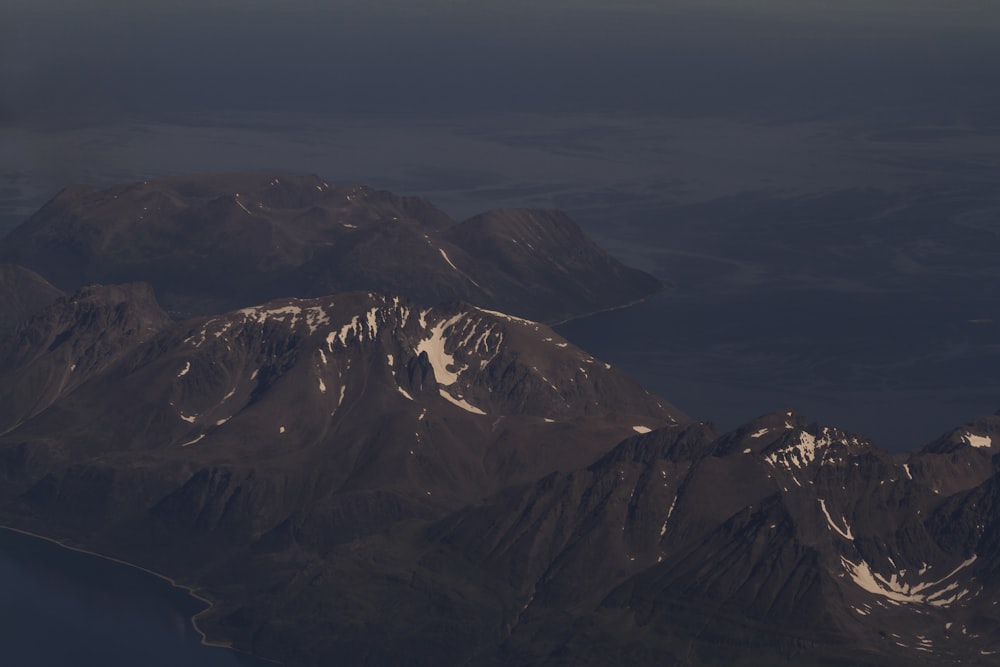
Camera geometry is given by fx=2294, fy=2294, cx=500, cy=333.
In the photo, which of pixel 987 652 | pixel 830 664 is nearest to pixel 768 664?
pixel 830 664

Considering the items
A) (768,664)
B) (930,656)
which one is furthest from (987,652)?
(768,664)

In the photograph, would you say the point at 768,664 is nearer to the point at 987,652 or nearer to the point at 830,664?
the point at 830,664

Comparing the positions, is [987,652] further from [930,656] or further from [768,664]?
[768,664]
